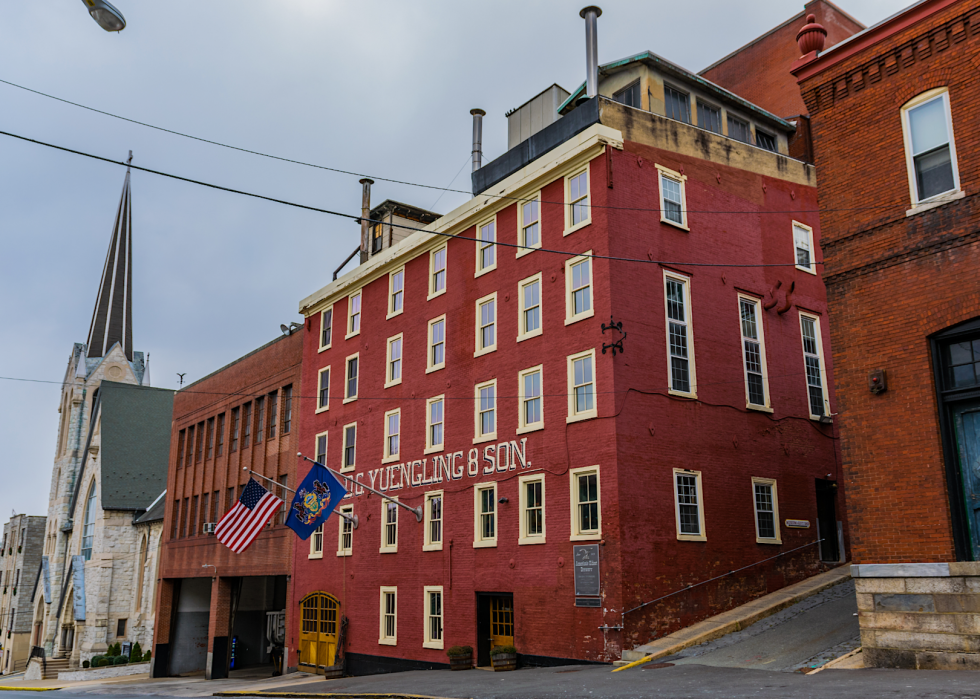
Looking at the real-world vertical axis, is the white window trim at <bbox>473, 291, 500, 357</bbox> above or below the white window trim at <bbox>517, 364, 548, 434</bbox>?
above

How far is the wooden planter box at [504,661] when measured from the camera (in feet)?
72.1

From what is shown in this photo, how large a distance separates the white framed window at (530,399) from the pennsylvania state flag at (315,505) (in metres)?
5.88

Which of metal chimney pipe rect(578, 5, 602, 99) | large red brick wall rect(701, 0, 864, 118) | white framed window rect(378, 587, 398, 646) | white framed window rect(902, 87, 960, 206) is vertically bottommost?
white framed window rect(378, 587, 398, 646)

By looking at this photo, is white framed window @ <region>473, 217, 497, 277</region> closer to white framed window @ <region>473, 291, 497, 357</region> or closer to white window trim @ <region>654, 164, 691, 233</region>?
white framed window @ <region>473, 291, 497, 357</region>

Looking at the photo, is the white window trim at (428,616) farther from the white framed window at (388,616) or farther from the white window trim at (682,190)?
the white window trim at (682,190)

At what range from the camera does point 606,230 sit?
73.4 feet

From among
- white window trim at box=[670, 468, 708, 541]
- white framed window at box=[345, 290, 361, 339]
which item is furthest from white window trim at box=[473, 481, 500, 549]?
white framed window at box=[345, 290, 361, 339]

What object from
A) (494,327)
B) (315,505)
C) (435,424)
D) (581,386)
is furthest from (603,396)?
(315,505)

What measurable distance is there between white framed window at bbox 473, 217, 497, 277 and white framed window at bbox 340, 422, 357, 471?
8.66 meters

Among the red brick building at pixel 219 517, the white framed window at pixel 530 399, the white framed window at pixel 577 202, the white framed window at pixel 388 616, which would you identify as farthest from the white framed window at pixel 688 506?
the red brick building at pixel 219 517

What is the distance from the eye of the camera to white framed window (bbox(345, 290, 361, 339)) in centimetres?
3334

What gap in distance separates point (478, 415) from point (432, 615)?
623 cm

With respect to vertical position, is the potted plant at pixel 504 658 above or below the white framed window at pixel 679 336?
below

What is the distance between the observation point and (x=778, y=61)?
33812 millimetres
